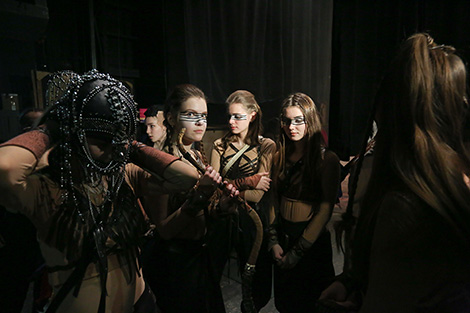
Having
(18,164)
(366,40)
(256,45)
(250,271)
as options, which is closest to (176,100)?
(18,164)

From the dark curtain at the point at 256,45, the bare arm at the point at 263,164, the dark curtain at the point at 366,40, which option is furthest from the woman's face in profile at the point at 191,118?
the dark curtain at the point at 366,40

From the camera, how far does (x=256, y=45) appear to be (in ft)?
11.2

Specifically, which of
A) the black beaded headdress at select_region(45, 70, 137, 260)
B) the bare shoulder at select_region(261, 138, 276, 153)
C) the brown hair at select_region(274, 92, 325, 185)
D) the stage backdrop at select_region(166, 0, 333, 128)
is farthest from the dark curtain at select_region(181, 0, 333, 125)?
the black beaded headdress at select_region(45, 70, 137, 260)

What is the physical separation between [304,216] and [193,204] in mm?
790

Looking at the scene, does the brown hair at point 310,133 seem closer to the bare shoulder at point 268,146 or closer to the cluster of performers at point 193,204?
the cluster of performers at point 193,204

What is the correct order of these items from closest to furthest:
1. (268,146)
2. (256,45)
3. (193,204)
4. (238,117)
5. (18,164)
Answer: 1. (18,164)
2. (193,204)
3. (238,117)
4. (268,146)
5. (256,45)

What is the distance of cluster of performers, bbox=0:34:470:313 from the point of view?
0.72 meters

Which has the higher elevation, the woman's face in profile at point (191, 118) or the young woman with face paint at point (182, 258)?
the woman's face in profile at point (191, 118)

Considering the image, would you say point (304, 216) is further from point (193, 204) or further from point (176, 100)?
point (176, 100)

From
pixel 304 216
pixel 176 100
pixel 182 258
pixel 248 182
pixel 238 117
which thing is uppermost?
pixel 176 100

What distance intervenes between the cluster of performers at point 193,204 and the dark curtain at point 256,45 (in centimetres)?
191

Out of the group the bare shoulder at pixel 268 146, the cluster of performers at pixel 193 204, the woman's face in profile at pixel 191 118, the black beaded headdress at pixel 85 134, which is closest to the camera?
the cluster of performers at pixel 193 204

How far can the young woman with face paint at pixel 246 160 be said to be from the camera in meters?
1.90

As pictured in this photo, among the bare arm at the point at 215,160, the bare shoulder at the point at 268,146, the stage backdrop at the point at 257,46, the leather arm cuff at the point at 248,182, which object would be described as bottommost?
the leather arm cuff at the point at 248,182
